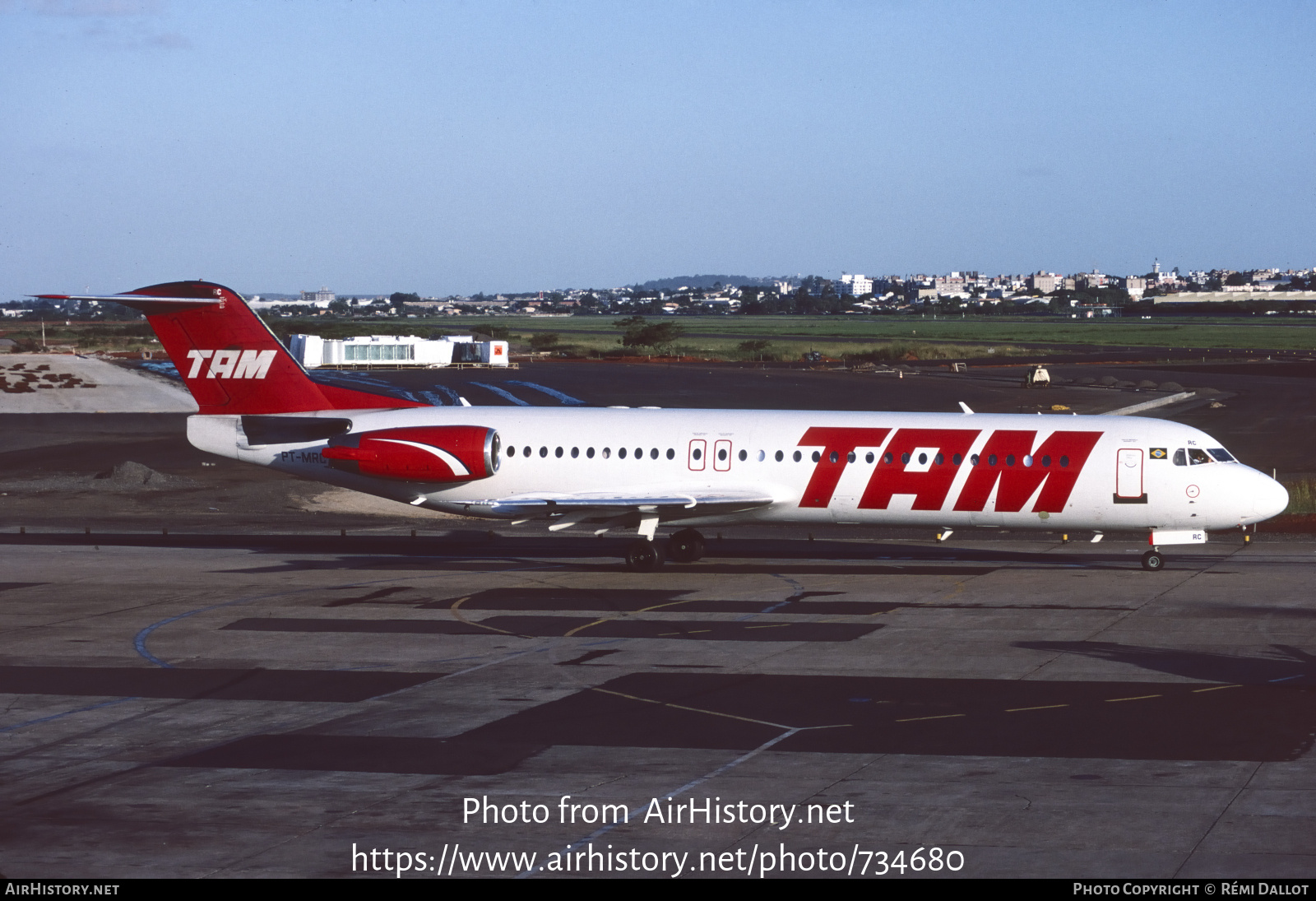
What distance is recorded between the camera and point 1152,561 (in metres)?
30.9

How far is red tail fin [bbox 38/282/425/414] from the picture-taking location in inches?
1319

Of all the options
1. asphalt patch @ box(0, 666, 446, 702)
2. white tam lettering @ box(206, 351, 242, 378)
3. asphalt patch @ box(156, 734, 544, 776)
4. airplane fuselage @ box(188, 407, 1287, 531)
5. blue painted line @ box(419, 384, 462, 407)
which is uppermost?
white tam lettering @ box(206, 351, 242, 378)

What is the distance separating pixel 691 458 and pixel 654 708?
519 inches

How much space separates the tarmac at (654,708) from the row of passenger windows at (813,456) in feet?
8.36

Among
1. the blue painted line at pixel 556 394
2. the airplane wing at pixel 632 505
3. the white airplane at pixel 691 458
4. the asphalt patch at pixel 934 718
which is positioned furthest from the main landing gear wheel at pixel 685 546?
the blue painted line at pixel 556 394

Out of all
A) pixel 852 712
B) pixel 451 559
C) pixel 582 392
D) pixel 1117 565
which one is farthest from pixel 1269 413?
pixel 852 712

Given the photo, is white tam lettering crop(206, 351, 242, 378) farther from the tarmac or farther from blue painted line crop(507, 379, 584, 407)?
blue painted line crop(507, 379, 584, 407)

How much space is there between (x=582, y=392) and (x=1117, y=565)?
55.6 m

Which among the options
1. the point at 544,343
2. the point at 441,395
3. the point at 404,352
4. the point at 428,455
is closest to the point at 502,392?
the point at 441,395

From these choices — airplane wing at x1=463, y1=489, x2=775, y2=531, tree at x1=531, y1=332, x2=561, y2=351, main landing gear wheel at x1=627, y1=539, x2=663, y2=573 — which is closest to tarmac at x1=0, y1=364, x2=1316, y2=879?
main landing gear wheel at x1=627, y1=539, x2=663, y2=573

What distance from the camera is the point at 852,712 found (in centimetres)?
1870

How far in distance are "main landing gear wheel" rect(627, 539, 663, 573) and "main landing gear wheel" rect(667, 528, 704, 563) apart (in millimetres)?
1127

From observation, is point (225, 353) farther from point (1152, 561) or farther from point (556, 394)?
point (556, 394)

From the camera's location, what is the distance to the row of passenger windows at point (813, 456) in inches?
1200
